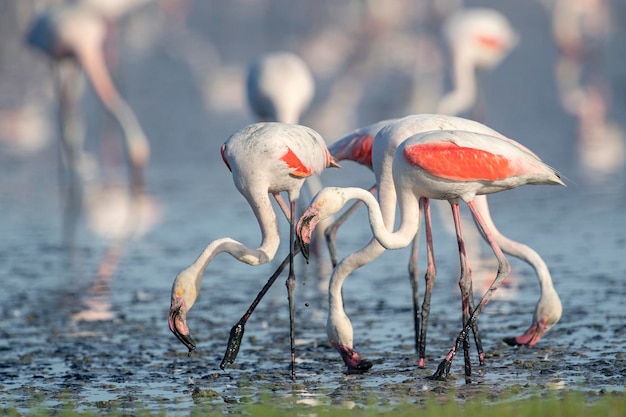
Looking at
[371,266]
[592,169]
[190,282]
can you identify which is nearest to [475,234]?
[371,266]

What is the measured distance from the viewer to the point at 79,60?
1441cm

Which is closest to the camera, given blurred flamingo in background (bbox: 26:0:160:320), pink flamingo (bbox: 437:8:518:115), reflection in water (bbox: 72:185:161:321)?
reflection in water (bbox: 72:185:161:321)

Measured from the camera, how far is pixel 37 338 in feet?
25.6

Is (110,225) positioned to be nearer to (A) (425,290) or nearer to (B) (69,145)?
(B) (69,145)

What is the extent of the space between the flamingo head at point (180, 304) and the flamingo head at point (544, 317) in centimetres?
182

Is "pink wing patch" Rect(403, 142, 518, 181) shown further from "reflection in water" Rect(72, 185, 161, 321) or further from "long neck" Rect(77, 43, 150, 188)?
"long neck" Rect(77, 43, 150, 188)

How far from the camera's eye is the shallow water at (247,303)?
6430mm

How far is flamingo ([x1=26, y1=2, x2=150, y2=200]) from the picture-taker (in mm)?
13711

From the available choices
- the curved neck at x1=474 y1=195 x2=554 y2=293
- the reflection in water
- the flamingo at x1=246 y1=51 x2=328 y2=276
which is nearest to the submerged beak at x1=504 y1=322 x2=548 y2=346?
the curved neck at x1=474 y1=195 x2=554 y2=293

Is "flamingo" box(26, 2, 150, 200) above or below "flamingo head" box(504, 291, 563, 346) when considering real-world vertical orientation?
above

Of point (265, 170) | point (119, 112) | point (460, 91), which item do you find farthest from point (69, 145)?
point (265, 170)

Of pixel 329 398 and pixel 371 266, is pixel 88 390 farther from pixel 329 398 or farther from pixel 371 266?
pixel 371 266

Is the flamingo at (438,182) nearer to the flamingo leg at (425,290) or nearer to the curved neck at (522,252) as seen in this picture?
the flamingo leg at (425,290)

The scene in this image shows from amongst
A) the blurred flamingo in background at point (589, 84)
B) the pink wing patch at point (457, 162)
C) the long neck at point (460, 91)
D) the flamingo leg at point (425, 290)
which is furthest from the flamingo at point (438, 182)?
the blurred flamingo in background at point (589, 84)
